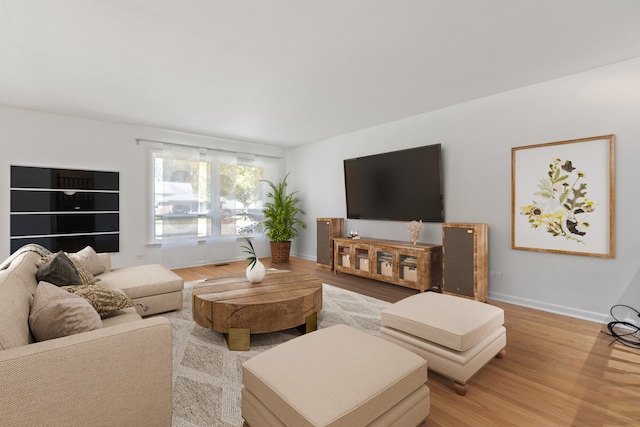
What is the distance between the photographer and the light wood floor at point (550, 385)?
5.67 ft

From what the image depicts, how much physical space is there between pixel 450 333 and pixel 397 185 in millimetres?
3344

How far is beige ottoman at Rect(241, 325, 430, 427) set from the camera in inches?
46.7

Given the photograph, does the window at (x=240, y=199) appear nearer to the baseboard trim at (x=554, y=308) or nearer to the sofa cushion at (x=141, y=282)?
the sofa cushion at (x=141, y=282)

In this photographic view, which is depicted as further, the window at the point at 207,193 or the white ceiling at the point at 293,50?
the window at the point at 207,193

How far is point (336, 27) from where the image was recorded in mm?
2465

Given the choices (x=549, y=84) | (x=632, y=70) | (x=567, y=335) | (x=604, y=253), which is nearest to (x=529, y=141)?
(x=549, y=84)

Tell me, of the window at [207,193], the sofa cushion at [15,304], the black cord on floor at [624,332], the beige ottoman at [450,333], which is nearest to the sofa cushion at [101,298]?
the sofa cushion at [15,304]

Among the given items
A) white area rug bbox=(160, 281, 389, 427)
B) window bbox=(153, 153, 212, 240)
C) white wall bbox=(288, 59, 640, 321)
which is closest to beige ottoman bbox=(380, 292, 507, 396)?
white area rug bbox=(160, 281, 389, 427)

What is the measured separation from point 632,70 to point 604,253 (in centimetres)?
189

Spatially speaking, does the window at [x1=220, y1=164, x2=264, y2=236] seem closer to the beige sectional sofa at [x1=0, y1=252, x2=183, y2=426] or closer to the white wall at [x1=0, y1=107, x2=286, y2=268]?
the white wall at [x1=0, y1=107, x2=286, y2=268]

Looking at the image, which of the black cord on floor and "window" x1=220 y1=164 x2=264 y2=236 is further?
"window" x1=220 y1=164 x2=264 y2=236

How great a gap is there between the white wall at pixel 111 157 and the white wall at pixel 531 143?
403 cm

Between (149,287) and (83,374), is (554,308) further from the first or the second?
(149,287)

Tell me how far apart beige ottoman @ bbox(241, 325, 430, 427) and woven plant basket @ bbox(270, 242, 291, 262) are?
16.1ft
